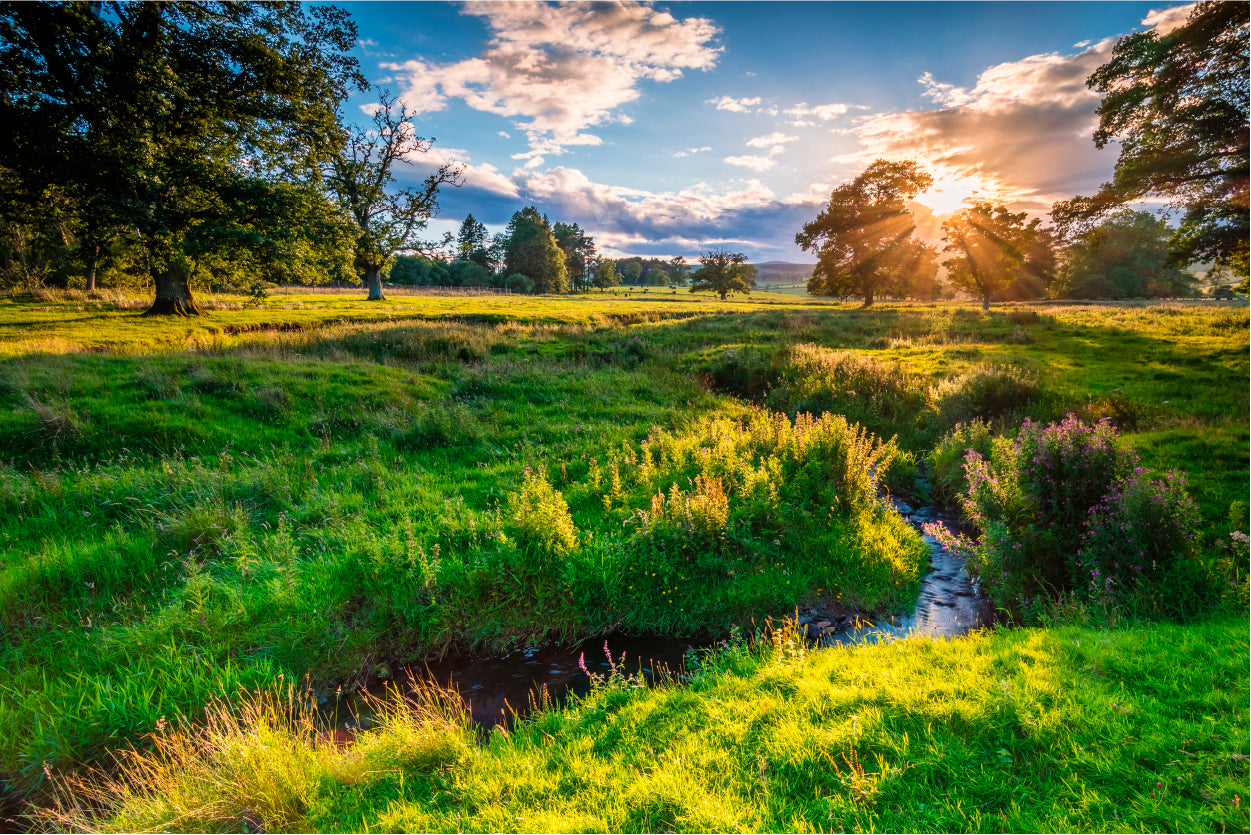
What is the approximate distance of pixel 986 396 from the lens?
12.6 meters

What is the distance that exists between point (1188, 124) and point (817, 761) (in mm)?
28637

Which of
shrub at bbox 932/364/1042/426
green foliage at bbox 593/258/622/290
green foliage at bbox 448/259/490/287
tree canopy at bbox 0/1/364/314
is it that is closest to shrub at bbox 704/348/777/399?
shrub at bbox 932/364/1042/426

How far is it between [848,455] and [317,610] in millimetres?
8592

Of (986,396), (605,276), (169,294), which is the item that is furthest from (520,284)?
(986,396)

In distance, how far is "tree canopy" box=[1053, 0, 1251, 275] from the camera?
651 inches

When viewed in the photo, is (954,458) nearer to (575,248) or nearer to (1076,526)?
(1076,526)

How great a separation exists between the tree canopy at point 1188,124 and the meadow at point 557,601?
9.60m

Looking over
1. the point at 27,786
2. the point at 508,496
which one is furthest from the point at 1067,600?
the point at 27,786

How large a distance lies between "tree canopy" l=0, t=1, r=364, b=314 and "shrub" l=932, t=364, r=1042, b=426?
2710 cm

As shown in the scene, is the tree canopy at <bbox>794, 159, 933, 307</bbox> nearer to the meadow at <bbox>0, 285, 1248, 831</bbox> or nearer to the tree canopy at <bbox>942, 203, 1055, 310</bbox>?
the tree canopy at <bbox>942, 203, 1055, 310</bbox>

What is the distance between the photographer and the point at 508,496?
759 centimetres

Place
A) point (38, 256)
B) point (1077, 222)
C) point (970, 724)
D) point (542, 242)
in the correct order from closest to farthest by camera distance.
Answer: point (970, 724) < point (1077, 222) < point (38, 256) < point (542, 242)

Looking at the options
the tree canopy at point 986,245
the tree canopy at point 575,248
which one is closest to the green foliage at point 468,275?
the tree canopy at point 575,248

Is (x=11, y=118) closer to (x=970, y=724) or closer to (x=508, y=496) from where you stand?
(x=508, y=496)
